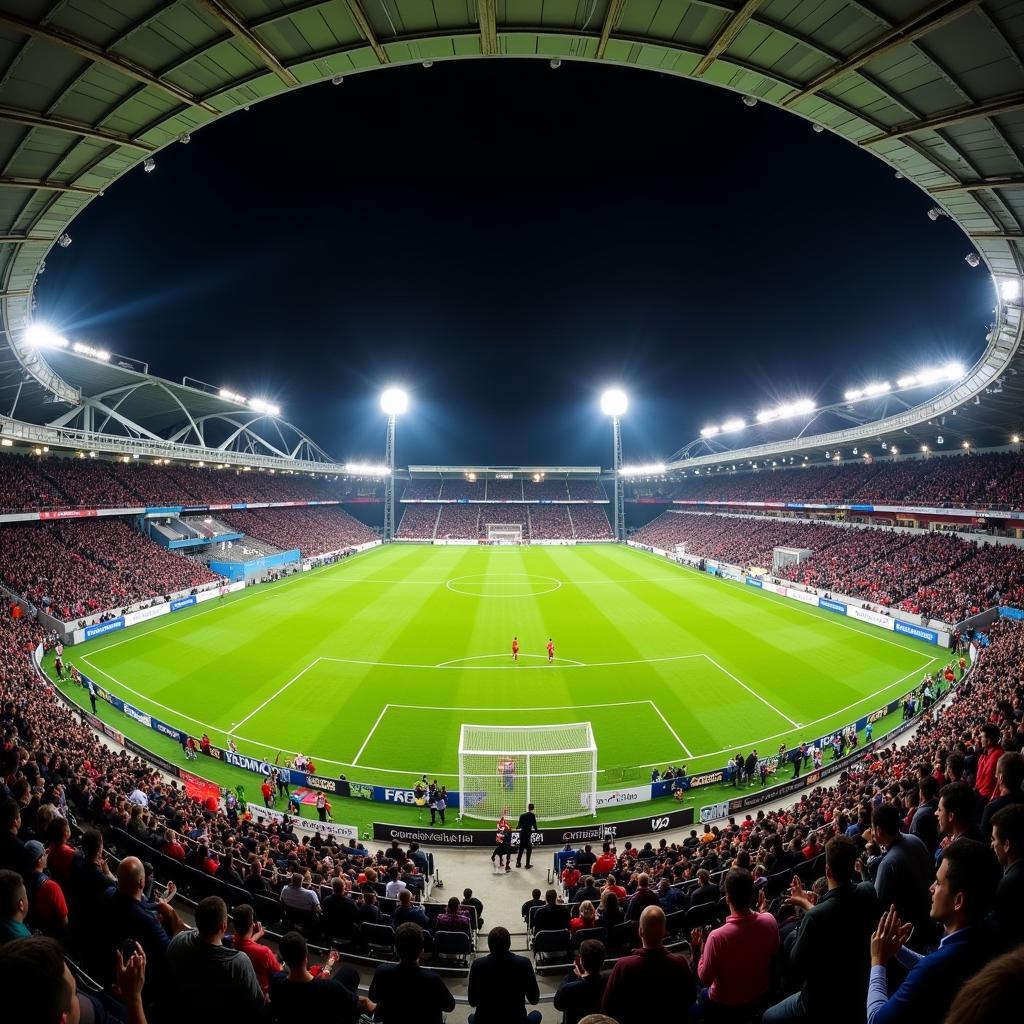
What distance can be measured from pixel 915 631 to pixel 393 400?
7479 cm

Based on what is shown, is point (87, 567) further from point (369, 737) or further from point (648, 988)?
point (648, 988)

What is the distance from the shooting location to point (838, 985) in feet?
10.8

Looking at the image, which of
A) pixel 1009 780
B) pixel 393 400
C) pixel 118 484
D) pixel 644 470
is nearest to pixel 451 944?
pixel 1009 780

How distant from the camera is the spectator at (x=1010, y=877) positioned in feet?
9.34

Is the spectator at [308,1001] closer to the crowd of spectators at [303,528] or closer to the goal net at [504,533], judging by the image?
the crowd of spectators at [303,528]

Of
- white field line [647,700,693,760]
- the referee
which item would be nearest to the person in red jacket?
the referee

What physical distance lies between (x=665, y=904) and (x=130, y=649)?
30.4m

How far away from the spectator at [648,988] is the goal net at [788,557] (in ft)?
156

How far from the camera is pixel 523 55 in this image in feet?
30.0

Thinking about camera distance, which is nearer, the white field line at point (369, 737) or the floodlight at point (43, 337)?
the white field line at point (369, 737)

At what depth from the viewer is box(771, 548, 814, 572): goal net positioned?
45.6 m

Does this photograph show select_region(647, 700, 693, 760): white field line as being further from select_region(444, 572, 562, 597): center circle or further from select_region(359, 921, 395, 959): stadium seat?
select_region(444, 572, 562, 597): center circle

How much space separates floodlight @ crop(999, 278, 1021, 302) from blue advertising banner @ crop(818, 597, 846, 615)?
22.1 meters

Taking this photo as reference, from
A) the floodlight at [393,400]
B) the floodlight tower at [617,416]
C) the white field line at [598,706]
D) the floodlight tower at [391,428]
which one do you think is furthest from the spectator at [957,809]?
the floodlight at [393,400]
